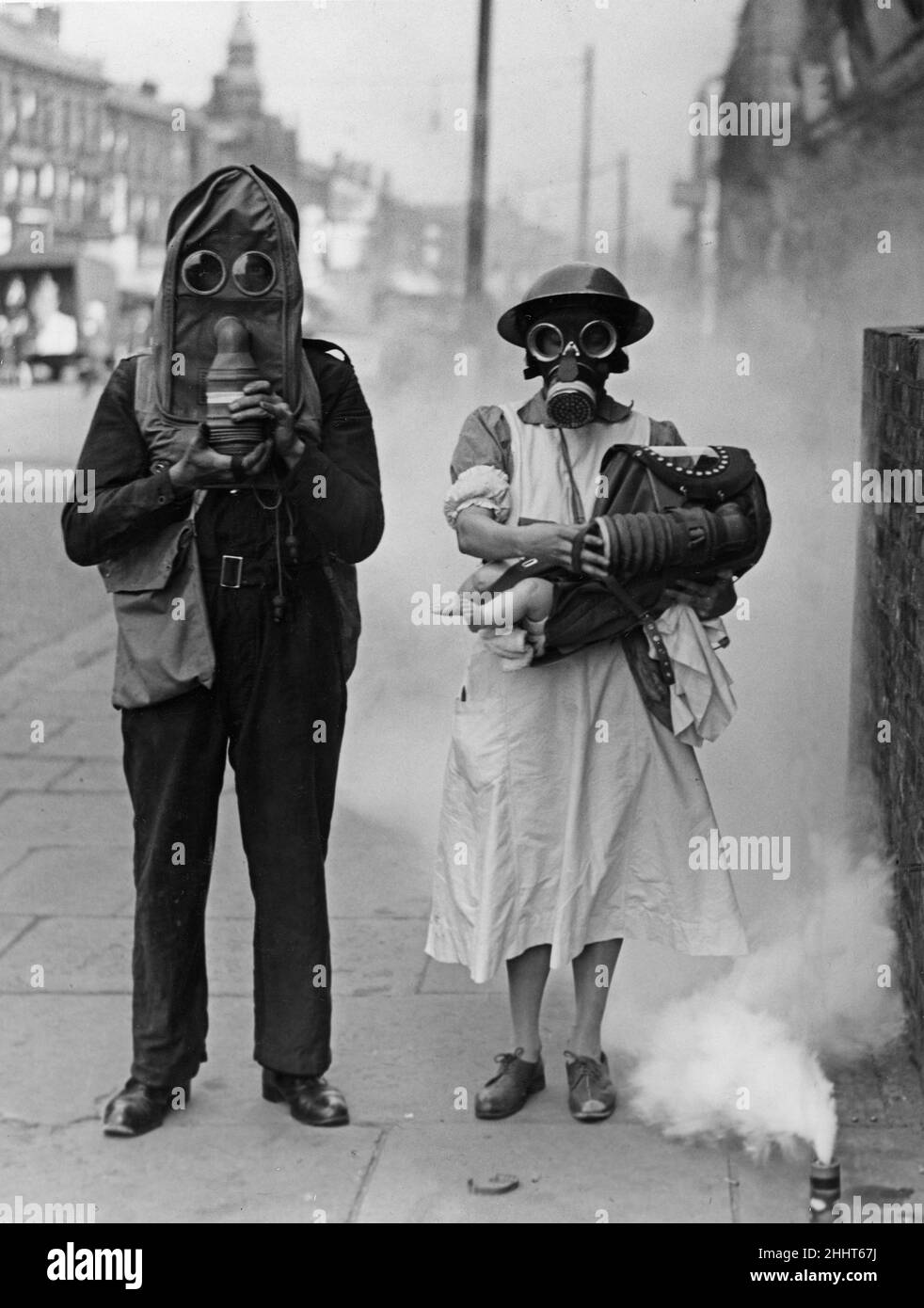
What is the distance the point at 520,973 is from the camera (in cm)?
407

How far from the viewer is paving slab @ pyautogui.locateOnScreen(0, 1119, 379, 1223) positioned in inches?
142

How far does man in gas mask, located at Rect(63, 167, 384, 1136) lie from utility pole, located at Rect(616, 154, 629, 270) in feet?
31.5

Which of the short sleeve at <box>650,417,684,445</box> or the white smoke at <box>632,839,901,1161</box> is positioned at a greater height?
the short sleeve at <box>650,417,684,445</box>

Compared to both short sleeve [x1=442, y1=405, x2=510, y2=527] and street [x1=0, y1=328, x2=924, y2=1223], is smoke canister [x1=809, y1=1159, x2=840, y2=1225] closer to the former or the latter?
street [x1=0, y1=328, x2=924, y2=1223]

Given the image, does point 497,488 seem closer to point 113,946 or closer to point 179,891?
point 179,891

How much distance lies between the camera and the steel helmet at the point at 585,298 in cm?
388

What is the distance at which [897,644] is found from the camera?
187 inches

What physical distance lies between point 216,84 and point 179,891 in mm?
9653

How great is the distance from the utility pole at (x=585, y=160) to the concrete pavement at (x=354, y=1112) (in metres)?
5.42

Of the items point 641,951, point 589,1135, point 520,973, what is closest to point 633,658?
point 520,973

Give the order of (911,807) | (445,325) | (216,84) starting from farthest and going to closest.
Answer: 1. (445,325)
2. (216,84)
3. (911,807)

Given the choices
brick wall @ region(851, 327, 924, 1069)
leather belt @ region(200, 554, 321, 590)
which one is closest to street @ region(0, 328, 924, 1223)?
brick wall @ region(851, 327, 924, 1069)

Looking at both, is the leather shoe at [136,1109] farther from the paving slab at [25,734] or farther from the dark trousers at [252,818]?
the paving slab at [25,734]

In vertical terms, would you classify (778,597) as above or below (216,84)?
below
